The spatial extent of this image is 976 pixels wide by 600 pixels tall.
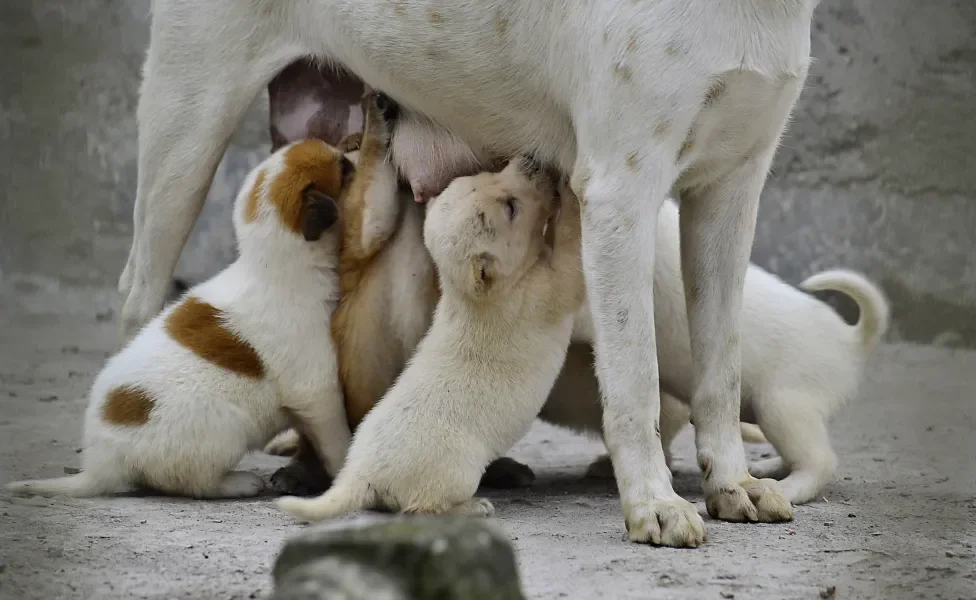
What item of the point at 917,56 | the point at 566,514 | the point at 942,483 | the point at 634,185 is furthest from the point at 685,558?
the point at 917,56

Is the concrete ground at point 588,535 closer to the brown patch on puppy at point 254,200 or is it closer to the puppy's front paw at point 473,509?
the puppy's front paw at point 473,509

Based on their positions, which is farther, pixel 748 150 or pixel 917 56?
pixel 917 56

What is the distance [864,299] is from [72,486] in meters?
2.05

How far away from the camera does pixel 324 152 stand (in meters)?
3.14

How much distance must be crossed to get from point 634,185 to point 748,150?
1.22ft

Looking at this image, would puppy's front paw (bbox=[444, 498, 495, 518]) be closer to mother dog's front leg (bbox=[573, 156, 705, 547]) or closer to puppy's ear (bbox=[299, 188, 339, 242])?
mother dog's front leg (bbox=[573, 156, 705, 547])

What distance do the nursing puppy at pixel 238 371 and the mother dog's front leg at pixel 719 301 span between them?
875 mm

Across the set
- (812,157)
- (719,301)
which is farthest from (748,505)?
(812,157)

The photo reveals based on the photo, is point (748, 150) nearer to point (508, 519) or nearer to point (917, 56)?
point (508, 519)

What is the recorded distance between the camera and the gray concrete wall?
5.32 meters

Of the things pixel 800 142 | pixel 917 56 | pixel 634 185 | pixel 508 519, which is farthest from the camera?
pixel 800 142

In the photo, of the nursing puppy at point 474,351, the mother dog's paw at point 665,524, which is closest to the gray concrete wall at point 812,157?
the nursing puppy at point 474,351

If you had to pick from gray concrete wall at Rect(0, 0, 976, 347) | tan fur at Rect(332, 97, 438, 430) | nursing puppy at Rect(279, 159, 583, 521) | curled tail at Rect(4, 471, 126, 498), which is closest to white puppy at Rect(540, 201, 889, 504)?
nursing puppy at Rect(279, 159, 583, 521)

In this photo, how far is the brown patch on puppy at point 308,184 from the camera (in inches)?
117
